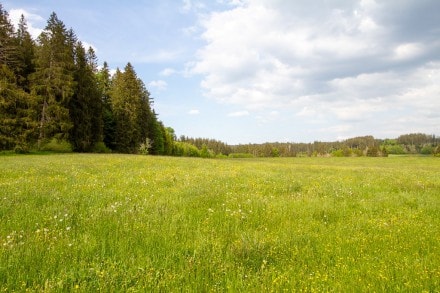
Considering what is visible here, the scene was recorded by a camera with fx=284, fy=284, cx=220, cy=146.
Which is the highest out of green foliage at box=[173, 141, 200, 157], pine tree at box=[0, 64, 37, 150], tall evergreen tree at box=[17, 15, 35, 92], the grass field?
tall evergreen tree at box=[17, 15, 35, 92]

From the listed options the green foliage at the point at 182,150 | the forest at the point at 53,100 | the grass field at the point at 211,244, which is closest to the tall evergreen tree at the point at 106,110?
the forest at the point at 53,100

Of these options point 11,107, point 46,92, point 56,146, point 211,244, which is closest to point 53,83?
point 46,92

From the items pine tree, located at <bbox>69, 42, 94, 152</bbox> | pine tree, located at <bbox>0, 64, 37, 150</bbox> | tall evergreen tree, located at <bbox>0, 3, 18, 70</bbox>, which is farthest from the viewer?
pine tree, located at <bbox>69, 42, 94, 152</bbox>

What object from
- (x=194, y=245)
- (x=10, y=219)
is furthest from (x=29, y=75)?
(x=194, y=245)

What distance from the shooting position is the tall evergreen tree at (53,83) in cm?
4147

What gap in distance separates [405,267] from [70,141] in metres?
51.0

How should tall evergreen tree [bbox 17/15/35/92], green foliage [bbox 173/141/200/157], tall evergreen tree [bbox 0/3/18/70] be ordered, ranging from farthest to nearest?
green foliage [bbox 173/141/200/157]
tall evergreen tree [bbox 17/15/35/92]
tall evergreen tree [bbox 0/3/18/70]

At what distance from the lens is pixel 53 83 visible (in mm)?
42812

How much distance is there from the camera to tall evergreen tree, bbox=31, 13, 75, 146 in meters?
41.5

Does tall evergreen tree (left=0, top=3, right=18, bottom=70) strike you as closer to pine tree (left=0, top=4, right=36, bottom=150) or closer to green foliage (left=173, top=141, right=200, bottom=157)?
pine tree (left=0, top=4, right=36, bottom=150)

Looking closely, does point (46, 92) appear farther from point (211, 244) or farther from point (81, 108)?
point (211, 244)

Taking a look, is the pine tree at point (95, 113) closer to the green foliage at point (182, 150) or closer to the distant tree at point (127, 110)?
the distant tree at point (127, 110)

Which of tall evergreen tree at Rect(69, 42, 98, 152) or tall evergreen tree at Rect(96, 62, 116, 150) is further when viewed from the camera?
tall evergreen tree at Rect(96, 62, 116, 150)

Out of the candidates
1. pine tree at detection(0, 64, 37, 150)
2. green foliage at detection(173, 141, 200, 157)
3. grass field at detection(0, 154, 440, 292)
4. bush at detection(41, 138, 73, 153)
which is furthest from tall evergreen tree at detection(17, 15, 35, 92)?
green foliage at detection(173, 141, 200, 157)
